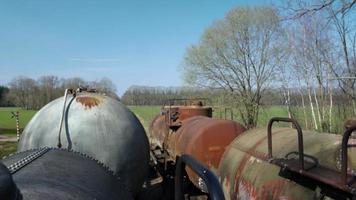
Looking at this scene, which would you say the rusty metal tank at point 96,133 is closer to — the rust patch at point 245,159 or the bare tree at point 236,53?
the rust patch at point 245,159

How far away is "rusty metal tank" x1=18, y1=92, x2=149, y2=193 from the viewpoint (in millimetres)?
6152

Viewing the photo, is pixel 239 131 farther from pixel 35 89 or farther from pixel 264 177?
pixel 35 89

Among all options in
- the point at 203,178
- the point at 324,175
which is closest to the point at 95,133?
the point at 324,175

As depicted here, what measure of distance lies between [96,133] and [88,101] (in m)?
0.63

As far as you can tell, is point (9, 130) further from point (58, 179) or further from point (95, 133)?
point (58, 179)

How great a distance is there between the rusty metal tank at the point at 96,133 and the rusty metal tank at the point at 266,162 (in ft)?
4.47

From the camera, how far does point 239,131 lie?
347 inches

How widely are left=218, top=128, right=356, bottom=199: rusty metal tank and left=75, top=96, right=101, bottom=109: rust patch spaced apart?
6.89 feet

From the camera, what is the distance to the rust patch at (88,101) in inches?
259

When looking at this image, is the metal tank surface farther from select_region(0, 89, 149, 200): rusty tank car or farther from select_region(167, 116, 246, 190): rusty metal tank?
select_region(167, 116, 246, 190): rusty metal tank

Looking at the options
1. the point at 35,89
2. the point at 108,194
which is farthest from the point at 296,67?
the point at 35,89

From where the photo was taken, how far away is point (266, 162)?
4809 millimetres

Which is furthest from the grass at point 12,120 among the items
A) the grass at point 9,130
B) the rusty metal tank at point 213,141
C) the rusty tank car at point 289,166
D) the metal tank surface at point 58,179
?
the metal tank surface at point 58,179

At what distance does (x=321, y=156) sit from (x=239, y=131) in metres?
4.79
